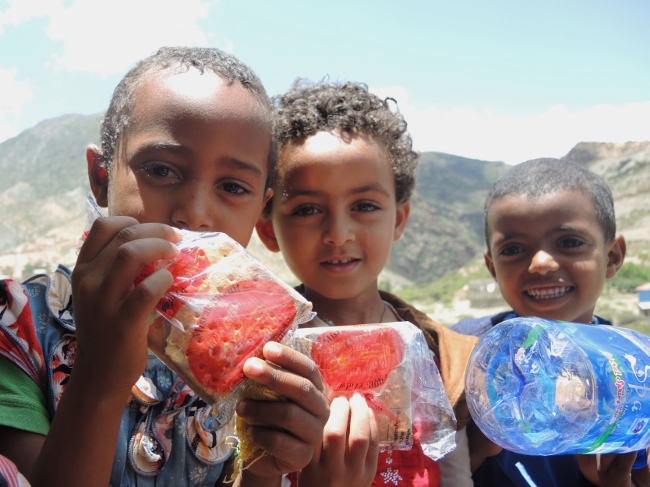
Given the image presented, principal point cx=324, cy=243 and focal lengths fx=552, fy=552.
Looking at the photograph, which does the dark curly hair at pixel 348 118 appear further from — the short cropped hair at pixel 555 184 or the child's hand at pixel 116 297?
the child's hand at pixel 116 297

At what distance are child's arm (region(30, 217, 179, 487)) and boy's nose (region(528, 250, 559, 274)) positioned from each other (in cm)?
155

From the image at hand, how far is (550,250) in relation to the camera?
2.17m

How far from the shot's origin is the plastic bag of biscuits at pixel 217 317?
103 cm

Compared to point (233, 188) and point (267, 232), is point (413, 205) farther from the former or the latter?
point (233, 188)

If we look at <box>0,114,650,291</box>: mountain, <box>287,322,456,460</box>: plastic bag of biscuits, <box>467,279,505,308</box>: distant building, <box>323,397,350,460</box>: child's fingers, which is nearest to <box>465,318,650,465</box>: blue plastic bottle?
<box>287,322,456,460</box>: plastic bag of biscuits

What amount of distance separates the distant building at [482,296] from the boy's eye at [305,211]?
16.3m

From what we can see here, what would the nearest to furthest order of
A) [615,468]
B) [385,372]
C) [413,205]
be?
[385,372], [615,468], [413,205]

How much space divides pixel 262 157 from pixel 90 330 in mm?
728

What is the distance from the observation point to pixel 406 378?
4.38 ft

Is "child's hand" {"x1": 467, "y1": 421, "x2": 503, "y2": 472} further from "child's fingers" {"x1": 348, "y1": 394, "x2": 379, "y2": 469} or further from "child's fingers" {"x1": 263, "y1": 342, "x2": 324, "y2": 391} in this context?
"child's fingers" {"x1": 263, "y1": 342, "x2": 324, "y2": 391}

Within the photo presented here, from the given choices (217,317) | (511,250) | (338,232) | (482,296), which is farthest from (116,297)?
(482,296)

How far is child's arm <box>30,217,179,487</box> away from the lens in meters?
0.99

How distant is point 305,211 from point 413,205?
1118 inches

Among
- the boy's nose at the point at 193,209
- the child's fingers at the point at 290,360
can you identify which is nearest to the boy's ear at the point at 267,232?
the boy's nose at the point at 193,209
